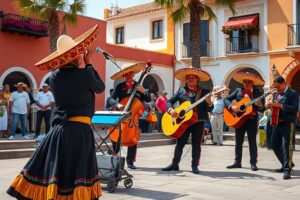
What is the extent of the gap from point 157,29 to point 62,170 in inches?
1024

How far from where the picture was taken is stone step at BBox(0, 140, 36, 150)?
11.8m

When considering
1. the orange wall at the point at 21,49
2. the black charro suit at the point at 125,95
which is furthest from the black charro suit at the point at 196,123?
the orange wall at the point at 21,49

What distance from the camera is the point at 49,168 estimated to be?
4.38 metres

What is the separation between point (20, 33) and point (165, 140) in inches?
307

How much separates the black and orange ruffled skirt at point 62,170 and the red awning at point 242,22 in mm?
21322

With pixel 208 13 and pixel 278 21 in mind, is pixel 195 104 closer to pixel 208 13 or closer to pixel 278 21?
pixel 208 13

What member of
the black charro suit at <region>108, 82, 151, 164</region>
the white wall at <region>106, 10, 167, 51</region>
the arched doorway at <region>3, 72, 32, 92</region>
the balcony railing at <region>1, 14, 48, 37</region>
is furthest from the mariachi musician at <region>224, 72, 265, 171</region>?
the white wall at <region>106, 10, 167, 51</region>

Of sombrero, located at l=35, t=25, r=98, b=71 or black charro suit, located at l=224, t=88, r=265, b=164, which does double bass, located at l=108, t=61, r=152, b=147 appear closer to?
black charro suit, located at l=224, t=88, r=265, b=164

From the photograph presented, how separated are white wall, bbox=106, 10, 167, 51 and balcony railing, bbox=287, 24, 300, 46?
830 centimetres

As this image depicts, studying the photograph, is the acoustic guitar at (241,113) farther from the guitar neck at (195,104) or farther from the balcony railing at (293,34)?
the balcony railing at (293,34)

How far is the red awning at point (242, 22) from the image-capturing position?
80.5ft

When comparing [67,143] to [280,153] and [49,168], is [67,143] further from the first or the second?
[280,153]

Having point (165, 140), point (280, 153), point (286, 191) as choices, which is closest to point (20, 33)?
point (165, 140)

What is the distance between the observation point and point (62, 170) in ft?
14.4
